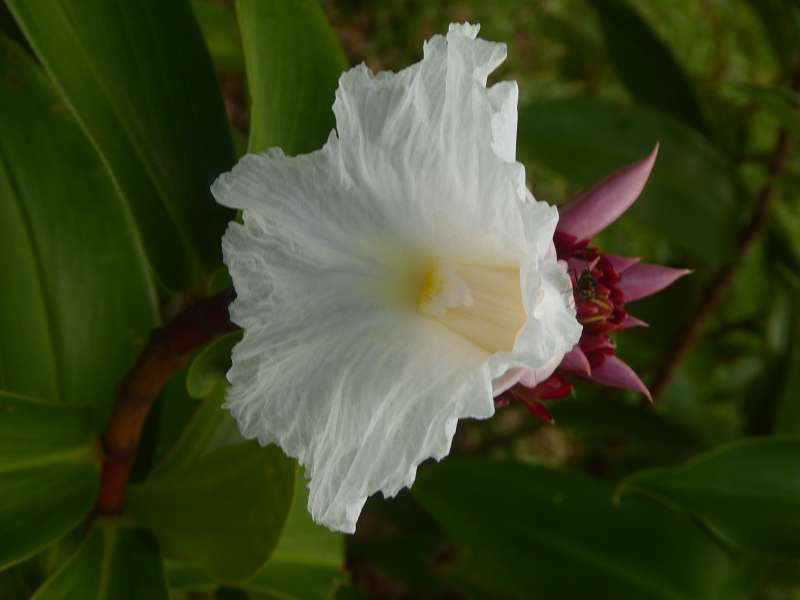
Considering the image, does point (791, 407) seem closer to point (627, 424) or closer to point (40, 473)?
point (627, 424)

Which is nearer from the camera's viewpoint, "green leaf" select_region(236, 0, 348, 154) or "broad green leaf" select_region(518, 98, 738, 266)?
"green leaf" select_region(236, 0, 348, 154)

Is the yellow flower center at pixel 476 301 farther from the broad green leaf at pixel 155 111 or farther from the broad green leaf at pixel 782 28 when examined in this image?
the broad green leaf at pixel 782 28

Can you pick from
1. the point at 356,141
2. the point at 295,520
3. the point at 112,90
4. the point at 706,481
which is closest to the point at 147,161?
the point at 112,90

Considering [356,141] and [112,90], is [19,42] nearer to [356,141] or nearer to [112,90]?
[112,90]

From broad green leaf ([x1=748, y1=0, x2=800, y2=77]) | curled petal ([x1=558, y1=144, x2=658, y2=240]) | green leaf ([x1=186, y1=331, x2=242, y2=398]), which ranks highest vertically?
curled petal ([x1=558, y1=144, x2=658, y2=240])

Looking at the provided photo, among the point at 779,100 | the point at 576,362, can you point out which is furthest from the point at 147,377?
the point at 779,100

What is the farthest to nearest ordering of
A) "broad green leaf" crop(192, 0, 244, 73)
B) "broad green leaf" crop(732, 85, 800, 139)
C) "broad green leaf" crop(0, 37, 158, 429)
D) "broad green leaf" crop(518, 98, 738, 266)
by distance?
1. "broad green leaf" crop(518, 98, 738, 266)
2. "broad green leaf" crop(192, 0, 244, 73)
3. "broad green leaf" crop(732, 85, 800, 139)
4. "broad green leaf" crop(0, 37, 158, 429)

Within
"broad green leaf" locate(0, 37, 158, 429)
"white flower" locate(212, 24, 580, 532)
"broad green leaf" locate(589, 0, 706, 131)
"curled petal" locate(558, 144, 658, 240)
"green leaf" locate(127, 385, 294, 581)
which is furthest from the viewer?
"broad green leaf" locate(589, 0, 706, 131)

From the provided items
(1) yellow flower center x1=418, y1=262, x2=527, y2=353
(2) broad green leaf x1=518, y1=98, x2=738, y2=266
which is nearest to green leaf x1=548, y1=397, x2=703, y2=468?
(2) broad green leaf x1=518, y1=98, x2=738, y2=266

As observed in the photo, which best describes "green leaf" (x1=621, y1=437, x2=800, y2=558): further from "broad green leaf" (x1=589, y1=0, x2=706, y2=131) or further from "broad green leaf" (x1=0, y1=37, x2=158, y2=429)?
"broad green leaf" (x1=589, y1=0, x2=706, y2=131)

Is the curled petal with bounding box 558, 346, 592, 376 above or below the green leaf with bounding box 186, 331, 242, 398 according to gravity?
below
